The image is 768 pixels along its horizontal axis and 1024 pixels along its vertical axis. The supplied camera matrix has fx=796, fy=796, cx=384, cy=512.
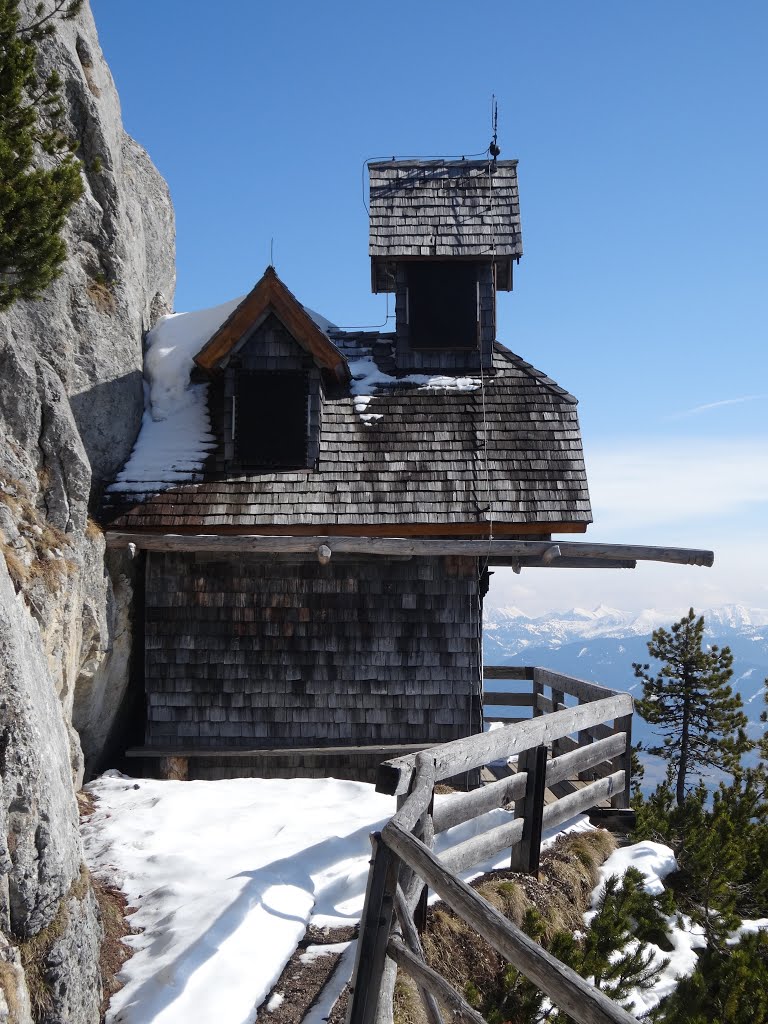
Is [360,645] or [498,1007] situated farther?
[360,645]

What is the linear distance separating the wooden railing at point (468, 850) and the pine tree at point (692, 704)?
38.8 feet

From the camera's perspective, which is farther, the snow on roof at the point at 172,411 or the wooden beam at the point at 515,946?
the snow on roof at the point at 172,411

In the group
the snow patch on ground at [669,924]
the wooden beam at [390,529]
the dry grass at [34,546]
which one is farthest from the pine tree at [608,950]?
the dry grass at [34,546]

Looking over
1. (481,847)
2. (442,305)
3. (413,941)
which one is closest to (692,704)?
(442,305)

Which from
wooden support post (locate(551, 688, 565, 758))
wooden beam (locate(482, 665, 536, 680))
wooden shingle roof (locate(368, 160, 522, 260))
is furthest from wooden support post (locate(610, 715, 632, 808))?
wooden shingle roof (locate(368, 160, 522, 260))

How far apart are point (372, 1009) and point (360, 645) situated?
20.6 feet

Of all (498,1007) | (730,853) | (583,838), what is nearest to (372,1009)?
(498,1007)

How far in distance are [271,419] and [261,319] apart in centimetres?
147

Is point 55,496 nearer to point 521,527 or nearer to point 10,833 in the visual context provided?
point 10,833

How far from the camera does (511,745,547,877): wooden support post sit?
6469 millimetres

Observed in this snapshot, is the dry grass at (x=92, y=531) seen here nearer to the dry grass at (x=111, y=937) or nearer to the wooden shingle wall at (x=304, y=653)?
the wooden shingle wall at (x=304, y=653)

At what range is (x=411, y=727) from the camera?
1052 cm

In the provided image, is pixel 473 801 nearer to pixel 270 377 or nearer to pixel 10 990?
pixel 10 990

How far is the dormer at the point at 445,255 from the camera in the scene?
13.0 m
